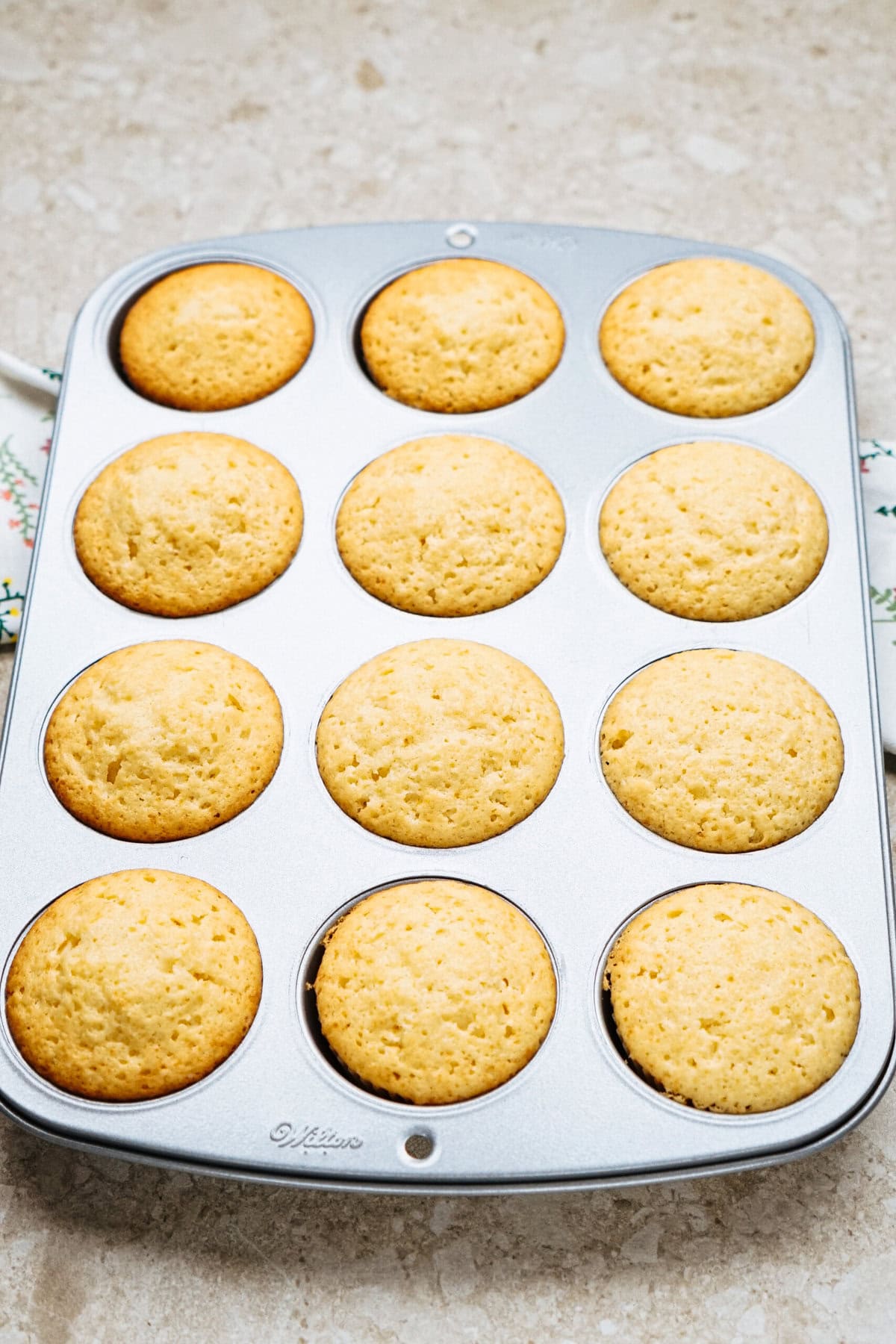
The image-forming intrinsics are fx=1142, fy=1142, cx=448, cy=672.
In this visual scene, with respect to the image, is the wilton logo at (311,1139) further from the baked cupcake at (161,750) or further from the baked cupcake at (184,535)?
the baked cupcake at (184,535)

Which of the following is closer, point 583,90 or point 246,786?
point 246,786

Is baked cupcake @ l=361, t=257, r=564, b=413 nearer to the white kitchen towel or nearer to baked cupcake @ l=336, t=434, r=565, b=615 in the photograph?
baked cupcake @ l=336, t=434, r=565, b=615

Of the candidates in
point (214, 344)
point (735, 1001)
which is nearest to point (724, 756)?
point (735, 1001)

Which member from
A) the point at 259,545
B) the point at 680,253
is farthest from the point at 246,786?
the point at 680,253

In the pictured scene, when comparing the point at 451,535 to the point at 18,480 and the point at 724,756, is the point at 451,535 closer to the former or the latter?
the point at 724,756

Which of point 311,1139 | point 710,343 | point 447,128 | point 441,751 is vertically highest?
point 447,128

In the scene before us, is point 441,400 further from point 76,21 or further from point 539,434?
point 76,21
